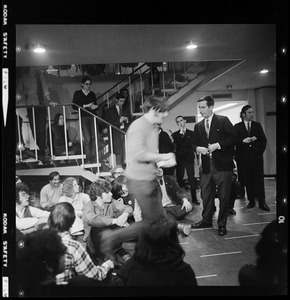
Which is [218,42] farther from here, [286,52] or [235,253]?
[235,253]

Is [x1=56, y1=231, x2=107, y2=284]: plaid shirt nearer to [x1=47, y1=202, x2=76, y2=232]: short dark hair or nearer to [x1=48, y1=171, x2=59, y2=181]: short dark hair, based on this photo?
[x1=47, y1=202, x2=76, y2=232]: short dark hair

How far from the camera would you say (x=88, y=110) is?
1828 millimetres

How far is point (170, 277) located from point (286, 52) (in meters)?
1.51

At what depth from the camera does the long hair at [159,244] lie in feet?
5.60

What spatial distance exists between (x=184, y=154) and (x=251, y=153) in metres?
0.44

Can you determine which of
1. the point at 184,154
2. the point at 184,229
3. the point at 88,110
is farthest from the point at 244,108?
the point at 88,110

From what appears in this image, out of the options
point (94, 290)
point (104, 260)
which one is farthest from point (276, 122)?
point (94, 290)

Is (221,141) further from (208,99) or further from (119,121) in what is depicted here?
(119,121)

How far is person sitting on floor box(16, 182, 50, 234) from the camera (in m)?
1.77

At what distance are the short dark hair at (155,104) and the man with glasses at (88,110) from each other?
316mm

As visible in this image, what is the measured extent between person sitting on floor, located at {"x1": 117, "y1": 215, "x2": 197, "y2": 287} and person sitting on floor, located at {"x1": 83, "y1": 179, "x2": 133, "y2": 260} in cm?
12

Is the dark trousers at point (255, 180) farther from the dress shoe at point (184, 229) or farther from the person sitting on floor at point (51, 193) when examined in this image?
the person sitting on floor at point (51, 193)

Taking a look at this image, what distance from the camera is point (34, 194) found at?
179 centimetres

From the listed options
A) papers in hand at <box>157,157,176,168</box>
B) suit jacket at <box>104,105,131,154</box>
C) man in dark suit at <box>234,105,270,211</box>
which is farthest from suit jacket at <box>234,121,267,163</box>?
suit jacket at <box>104,105,131,154</box>
